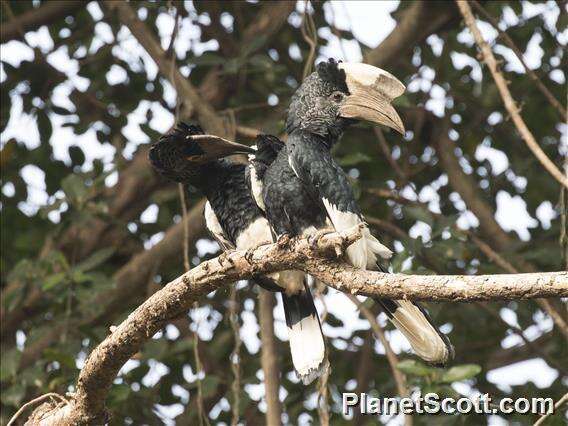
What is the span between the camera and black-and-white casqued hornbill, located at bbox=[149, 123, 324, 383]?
Answer: 272cm

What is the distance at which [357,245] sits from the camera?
243 cm

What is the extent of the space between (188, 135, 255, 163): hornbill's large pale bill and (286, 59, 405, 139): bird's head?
148mm

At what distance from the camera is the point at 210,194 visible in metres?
2.98

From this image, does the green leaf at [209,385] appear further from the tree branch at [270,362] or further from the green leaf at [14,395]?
the green leaf at [14,395]

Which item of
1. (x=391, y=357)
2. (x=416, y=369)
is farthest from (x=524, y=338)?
(x=416, y=369)

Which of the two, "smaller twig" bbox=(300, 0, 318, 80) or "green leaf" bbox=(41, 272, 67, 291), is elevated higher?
"smaller twig" bbox=(300, 0, 318, 80)

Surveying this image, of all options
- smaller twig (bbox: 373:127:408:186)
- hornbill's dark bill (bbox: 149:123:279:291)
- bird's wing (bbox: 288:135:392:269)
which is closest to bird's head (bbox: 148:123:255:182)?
hornbill's dark bill (bbox: 149:123:279:291)

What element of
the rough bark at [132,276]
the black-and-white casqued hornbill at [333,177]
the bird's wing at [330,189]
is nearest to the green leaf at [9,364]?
the rough bark at [132,276]

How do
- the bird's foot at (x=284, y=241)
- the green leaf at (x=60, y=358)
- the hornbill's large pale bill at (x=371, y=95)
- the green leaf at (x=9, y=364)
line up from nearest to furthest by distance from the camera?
the bird's foot at (x=284, y=241), the hornbill's large pale bill at (x=371, y=95), the green leaf at (x=60, y=358), the green leaf at (x=9, y=364)

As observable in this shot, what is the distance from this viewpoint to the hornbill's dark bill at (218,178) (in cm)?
278

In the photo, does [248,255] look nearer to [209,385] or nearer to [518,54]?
[209,385]

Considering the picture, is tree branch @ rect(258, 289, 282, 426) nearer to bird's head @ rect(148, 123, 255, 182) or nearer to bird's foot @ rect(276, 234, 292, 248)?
bird's head @ rect(148, 123, 255, 182)

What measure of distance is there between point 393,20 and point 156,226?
1209 millimetres

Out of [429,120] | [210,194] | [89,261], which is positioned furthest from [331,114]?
[429,120]
